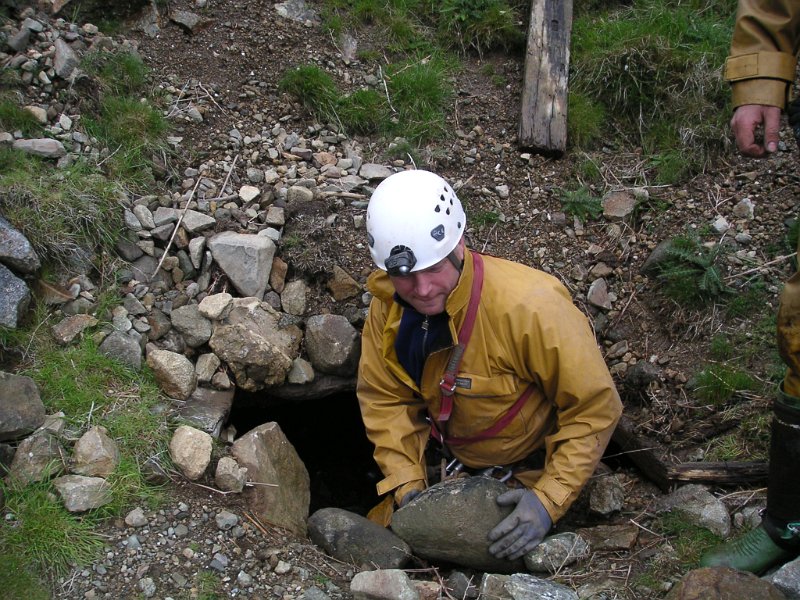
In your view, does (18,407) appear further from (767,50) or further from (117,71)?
(767,50)

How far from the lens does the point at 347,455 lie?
6.31 m

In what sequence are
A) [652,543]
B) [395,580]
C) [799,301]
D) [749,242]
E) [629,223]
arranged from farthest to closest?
1. [629,223]
2. [749,242]
3. [652,543]
4. [395,580]
5. [799,301]

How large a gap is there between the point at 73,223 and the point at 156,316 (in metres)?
0.70

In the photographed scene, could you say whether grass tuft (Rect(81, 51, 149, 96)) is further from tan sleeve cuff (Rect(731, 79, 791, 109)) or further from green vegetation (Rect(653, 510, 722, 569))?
green vegetation (Rect(653, 510, 722, 569))

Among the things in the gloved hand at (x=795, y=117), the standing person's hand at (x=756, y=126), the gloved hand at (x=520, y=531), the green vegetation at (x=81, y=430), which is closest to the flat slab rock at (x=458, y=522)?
the gloved hand at (x=520, y=531)

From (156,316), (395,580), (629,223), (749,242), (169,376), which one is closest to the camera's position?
(395,580)

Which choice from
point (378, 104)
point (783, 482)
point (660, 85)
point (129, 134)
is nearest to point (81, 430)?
point (129, 134)

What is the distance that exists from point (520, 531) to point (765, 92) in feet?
7.26

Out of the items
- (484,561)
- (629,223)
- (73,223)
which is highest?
(73,223)

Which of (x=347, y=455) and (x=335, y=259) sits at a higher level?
(x=335, y=259)

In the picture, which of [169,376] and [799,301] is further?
[169,376]

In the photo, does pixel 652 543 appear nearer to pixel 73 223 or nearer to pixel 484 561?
pixel 484 561

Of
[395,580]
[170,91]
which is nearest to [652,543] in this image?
[395,580]

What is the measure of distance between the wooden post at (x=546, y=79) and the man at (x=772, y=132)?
230 cm
